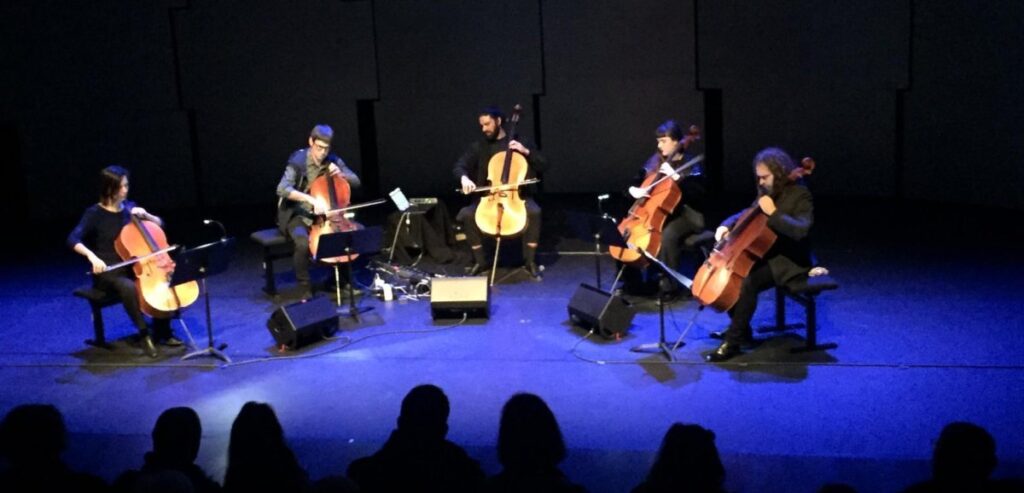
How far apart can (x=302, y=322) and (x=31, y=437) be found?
3359 mm

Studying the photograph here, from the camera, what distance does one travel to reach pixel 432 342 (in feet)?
22.6

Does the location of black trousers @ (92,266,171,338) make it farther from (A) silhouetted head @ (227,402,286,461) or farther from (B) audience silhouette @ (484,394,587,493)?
(B) audience silhouette @ (484,394,587,493)

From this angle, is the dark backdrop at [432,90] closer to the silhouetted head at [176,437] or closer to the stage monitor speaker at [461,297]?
the stage monitor speaker at [461,297]

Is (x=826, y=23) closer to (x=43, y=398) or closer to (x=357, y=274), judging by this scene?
(x=357, y=274)

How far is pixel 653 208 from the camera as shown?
7.18 meters

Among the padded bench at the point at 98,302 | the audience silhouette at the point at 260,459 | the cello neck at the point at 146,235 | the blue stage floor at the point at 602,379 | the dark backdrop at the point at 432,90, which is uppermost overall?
the dark backdrop at the point at 432,90

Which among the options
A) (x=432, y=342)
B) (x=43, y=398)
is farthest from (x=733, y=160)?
(x=43, y=398)

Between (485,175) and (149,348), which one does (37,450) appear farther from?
(485,175)

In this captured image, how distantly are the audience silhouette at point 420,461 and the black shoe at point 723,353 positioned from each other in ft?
9.77

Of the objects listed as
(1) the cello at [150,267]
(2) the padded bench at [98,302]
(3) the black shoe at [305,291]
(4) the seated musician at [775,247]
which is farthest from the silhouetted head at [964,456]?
(3) the black shoe at [305,291]

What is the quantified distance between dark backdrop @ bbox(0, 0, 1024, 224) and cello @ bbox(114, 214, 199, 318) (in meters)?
5.81

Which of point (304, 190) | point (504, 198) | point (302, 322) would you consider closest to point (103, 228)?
point (302, 322)

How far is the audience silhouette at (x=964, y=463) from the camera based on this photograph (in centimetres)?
296

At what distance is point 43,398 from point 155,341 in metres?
0.92
